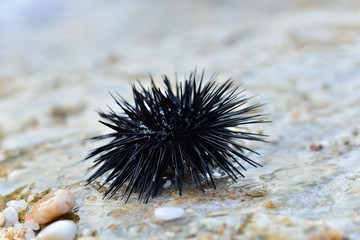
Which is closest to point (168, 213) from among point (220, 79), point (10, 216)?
point (10, 216)

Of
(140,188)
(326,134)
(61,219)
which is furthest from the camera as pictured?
(326,134)

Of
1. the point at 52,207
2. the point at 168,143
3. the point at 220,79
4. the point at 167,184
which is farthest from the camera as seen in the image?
the point at 220,79

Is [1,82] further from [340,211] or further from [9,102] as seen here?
[340,211]

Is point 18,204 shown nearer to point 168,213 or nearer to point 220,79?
point 168,213

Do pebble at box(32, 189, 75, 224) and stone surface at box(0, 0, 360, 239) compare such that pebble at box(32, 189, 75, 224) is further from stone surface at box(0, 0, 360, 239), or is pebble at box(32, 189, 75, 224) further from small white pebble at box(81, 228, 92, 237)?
small white pebble at box(81, 228, 92, 237)

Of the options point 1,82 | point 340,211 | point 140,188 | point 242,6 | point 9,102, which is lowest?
point 340,211

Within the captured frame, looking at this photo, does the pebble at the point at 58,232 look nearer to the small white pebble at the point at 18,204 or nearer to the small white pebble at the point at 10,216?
the small white pebble at the point at 10,216

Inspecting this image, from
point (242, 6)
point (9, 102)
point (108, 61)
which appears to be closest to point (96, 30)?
point (108, 61)
